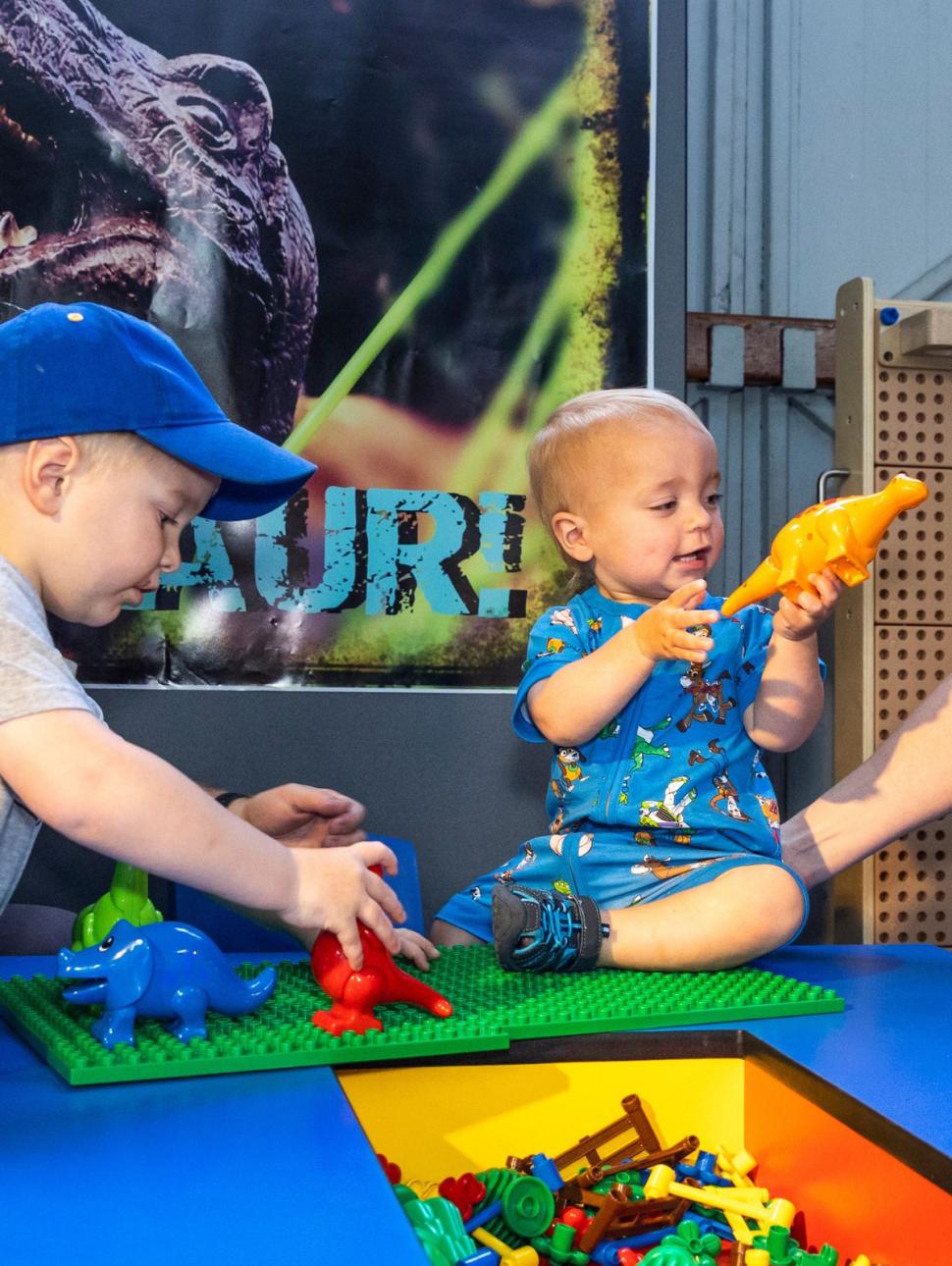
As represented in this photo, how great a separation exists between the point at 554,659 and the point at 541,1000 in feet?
1.43

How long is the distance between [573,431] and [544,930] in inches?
23.7

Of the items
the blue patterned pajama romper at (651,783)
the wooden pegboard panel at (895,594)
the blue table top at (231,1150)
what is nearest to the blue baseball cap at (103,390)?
the blue table top at (231,1150)

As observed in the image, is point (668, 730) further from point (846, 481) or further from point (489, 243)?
point (489, 243)

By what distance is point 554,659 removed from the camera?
1354 mm

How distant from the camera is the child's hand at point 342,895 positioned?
0.85 m

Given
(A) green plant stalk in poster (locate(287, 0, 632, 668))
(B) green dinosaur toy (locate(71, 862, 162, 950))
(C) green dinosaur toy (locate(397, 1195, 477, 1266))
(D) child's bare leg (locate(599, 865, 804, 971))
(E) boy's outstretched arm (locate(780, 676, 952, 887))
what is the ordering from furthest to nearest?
(A) green plant stalk in poster (locate(287, 0, 632, 668)), (E) boy's outstretched arm (locate(780, 676, 952, 887)), (D) child's bare leg (locate(599, 865, 804, 971)), (B) green dinosaur toy (locate(71, 862, 162, 950)), (C) green dinosaur toy (locate(397, 1195, 477, 1266))

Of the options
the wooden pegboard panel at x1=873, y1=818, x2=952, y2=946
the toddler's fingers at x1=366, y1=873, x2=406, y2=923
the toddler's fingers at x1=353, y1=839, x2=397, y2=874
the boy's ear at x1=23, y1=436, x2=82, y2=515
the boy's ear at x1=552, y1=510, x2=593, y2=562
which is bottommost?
the wooden pegboard panel at x1=873, y1=818, x2=952, y2=946

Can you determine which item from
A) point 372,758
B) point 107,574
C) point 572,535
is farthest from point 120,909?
point 372,758

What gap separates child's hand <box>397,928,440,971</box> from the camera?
3.57 ft

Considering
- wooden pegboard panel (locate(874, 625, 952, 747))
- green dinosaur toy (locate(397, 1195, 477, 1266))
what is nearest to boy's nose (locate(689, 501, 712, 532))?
wooden pegboard panel (locate(874, 625, 952, 747))

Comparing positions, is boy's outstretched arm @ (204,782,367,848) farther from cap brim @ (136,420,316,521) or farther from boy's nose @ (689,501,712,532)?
boy's nose @ (689,501,712,532)

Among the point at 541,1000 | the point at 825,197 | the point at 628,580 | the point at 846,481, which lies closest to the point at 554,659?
the point at 628,580

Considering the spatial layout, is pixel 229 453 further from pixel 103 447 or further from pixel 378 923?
pixel 378 923

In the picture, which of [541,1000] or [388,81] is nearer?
[541,1000]
